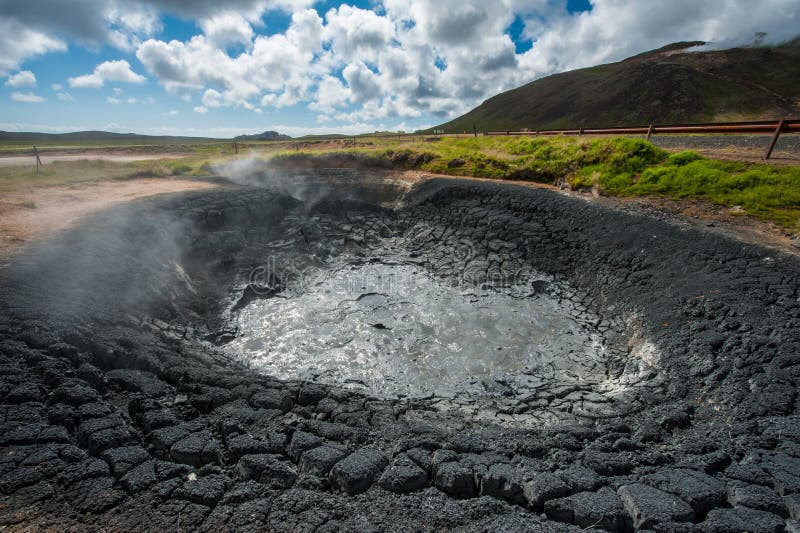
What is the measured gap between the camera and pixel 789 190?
11.8 metres

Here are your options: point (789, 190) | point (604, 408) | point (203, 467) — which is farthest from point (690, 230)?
point (203, 467)

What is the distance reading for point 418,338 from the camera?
11375mm

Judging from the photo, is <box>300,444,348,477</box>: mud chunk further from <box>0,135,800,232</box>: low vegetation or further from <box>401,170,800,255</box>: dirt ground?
<box>0,135,800,232</box>: low vegetation

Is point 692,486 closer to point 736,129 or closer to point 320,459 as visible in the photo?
point 320,459

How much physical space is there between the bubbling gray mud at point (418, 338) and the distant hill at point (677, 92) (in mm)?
77561

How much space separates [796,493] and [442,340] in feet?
25.6

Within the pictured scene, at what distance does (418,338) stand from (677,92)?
94163 mm

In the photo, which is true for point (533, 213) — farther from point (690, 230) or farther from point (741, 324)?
point (741, 324)

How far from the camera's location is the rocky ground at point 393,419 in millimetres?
4020

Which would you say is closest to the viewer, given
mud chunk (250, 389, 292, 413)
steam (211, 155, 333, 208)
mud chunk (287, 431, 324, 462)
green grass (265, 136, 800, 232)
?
mud chunk (287, 431, 324, 462)

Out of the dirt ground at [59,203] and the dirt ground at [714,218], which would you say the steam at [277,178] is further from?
the dirt ground at [714,218]

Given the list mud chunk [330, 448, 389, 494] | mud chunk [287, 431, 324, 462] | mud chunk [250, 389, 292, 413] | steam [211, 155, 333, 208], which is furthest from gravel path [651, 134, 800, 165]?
steam [211, 155, 333, 208]

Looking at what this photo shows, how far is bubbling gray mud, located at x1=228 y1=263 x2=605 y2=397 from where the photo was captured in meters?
9.58

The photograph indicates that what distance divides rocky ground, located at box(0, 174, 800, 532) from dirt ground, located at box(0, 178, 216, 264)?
3.37ft
